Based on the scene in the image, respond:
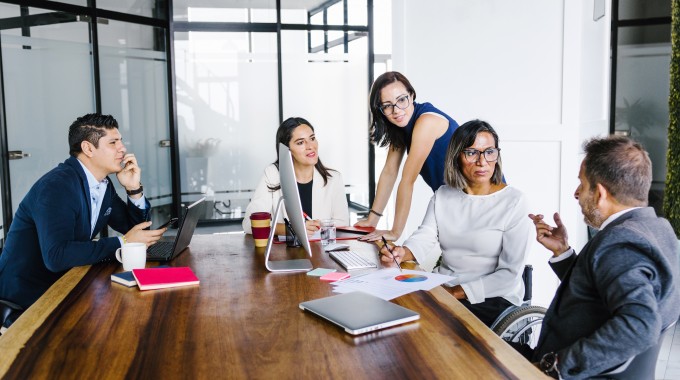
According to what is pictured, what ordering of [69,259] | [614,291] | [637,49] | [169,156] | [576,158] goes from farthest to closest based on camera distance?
[169,156], [637,49], [576,158], [69,259], [614,291]

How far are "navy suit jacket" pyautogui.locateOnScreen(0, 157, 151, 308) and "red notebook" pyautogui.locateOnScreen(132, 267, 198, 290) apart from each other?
34 cm

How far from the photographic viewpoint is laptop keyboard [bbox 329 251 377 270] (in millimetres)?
2127

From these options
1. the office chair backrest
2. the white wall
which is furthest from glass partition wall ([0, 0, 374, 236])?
the office chair backrest

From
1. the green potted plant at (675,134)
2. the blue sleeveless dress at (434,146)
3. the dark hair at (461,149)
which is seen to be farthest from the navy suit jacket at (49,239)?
the green potted plant at (675,134)

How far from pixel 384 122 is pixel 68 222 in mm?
1557

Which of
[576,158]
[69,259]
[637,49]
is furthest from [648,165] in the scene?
[637,49]

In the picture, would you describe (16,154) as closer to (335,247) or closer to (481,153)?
(335,247)

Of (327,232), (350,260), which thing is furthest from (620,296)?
(327,232)

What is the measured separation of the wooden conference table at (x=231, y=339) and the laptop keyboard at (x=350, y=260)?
0.76 feet

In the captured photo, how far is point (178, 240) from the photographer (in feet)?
7.63

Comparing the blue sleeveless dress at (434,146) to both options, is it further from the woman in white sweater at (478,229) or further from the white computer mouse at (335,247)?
the white computer mouse at (335,247)

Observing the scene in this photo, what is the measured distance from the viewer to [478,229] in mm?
2445

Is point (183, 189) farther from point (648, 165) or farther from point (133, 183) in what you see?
point (648, 165)

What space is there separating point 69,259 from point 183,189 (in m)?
4.59
